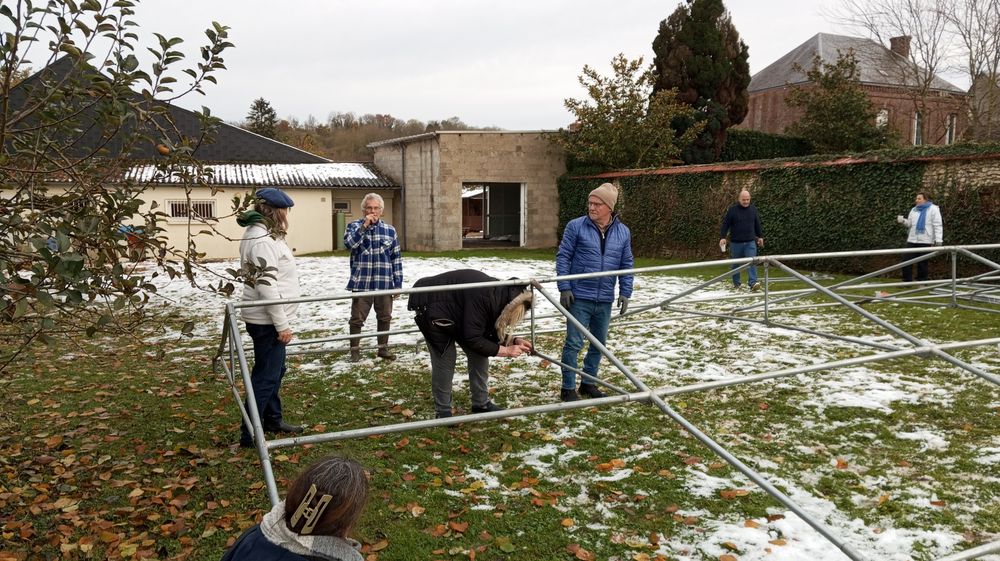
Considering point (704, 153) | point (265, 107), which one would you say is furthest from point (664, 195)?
point (265, 107)

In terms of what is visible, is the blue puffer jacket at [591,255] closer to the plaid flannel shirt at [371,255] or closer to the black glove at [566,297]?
the black glove at [566,297]

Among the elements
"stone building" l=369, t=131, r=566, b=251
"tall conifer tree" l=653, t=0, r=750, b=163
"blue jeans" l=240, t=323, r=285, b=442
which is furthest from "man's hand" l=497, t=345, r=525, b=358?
"tall conifer tree" l=653, t=0, r=750, b=163

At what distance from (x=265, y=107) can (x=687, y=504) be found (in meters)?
51.0

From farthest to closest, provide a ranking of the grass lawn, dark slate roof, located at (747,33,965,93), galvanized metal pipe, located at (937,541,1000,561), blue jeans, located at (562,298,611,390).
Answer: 1. dark slate roof, located at (747,33,965,93)
2. blue jeans, located at (562,298,611,390)
3. the grass lawn
4. galvanized metal pipe, located at (937,541,1000,561)

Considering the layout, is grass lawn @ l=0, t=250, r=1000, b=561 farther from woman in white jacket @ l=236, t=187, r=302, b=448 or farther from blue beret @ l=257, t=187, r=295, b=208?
blue beret @ l=257, t=187, r=295, b=208

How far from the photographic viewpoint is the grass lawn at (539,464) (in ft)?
12.4

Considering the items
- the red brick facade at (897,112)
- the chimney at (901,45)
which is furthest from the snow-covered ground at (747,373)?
the red brick facade at (897,112)

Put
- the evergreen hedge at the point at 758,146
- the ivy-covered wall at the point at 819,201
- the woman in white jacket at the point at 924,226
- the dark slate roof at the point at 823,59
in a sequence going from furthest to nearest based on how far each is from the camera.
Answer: the dark slate roof at the point at 823,59 → the evergreen hedge at the point at 758,146 → the ivy-covered wall at the point at 819,201 → the woman in white jacket at the point at 924,226

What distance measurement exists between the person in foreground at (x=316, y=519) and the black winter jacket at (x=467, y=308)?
282 cm

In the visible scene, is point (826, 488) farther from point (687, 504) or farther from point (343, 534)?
point (343, 534)

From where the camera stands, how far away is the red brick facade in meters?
29.0

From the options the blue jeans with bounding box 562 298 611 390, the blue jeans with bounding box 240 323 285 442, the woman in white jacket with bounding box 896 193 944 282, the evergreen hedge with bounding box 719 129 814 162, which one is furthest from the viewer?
the evergreen hedge with bounding box 719 129 814 162

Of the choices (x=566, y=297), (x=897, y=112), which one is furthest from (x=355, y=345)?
(x=897, y=112)

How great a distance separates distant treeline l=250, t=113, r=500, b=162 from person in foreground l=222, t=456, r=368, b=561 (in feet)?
128
